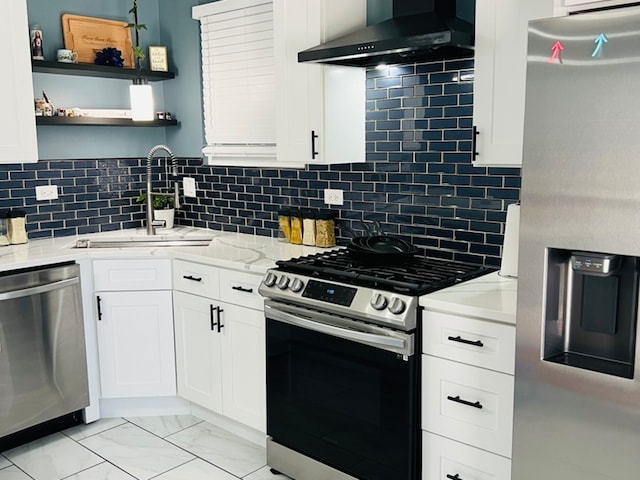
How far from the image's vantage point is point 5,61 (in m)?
3.40

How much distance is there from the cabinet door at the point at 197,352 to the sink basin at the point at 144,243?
0.45m

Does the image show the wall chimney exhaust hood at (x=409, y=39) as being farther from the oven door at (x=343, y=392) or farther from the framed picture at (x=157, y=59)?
the framed picture at (x=157, y=59)

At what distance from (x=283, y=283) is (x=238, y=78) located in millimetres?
1570

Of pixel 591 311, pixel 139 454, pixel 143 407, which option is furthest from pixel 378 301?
pixel 143 407

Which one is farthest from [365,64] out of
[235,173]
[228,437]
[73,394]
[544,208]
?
[73,394]

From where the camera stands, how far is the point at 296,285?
9.34 ft

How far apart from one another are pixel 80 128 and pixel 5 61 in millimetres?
751

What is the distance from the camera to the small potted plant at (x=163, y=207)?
4.29m

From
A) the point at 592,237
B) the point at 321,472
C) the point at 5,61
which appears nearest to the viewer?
the point at 592,237

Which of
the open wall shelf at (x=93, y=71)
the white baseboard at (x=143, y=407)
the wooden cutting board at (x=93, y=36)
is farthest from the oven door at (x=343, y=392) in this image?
the wooden cutting board at (x=93, y=36)

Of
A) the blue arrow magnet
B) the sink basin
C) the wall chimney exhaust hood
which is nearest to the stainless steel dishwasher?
the sink basin

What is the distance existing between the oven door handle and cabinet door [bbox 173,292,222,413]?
0.58 metres

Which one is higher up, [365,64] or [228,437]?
[365,64]

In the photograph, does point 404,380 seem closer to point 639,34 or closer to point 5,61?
point 639,34
